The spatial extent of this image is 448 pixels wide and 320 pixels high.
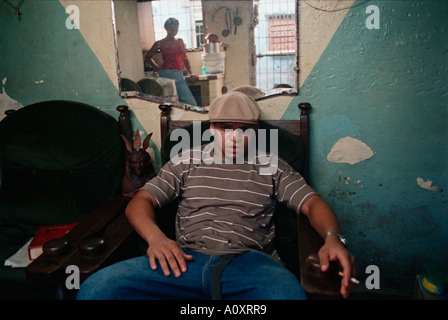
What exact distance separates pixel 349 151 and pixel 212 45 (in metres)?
1.02

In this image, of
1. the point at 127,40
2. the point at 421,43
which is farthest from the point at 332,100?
A: the point at 127,40

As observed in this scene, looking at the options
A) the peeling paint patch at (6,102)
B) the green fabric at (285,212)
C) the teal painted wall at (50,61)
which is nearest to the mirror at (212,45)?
A: the teal painted wall at (50,61)

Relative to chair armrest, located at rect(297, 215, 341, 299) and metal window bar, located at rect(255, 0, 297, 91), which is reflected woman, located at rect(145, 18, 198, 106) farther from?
chair armrest, located at rect(297, 215, 341, 299)

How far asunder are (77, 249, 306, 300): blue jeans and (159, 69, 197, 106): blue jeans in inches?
41.2

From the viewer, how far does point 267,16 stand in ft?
5.75

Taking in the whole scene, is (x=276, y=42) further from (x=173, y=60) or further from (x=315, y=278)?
(x=315, y=278)

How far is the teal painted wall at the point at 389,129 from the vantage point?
1.65 metres

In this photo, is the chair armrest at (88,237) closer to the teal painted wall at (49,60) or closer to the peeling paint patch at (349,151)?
the teal painted wall at (49,60)

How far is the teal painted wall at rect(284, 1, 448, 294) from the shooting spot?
1646 millimetres

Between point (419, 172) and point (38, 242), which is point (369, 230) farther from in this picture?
point (38, 242)

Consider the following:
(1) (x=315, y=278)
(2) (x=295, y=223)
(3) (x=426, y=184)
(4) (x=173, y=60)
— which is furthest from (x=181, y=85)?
(3) (x=426, y=184)

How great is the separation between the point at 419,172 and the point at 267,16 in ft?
4.08

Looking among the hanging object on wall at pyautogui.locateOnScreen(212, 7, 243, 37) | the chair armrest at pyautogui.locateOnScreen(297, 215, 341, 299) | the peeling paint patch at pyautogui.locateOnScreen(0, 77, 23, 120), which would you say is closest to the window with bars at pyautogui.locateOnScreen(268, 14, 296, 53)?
the hanging object on wall at pyautogui.locateOnScreen(212, 7, 243, 37)

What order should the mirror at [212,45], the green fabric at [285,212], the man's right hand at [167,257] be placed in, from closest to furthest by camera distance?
the man's right hand at [167,257] < the green fabric at [285,212] < the mirror at [212,45]
